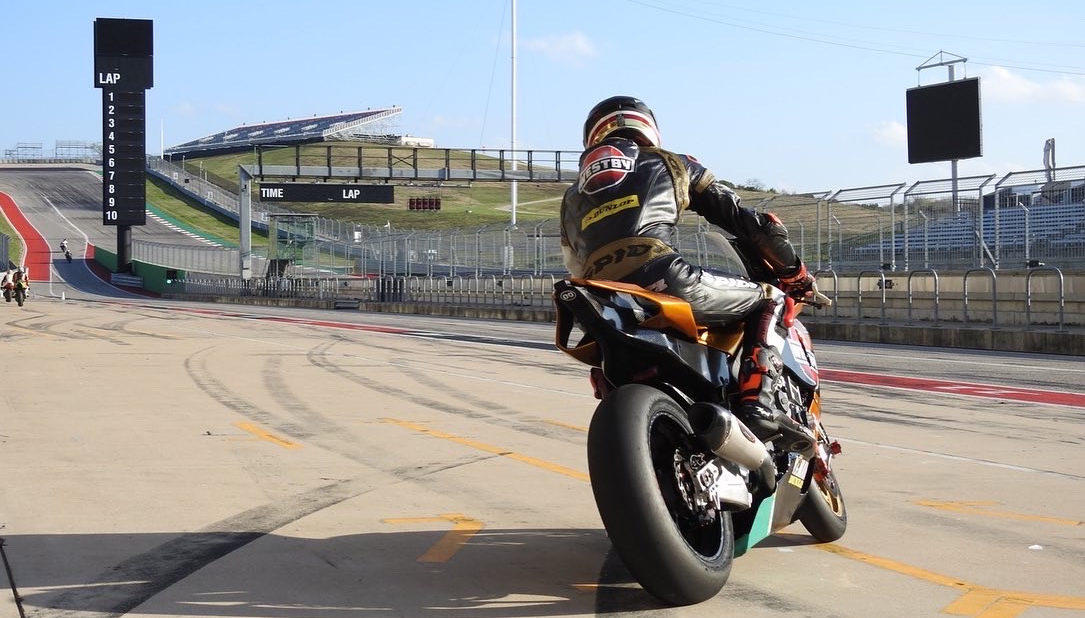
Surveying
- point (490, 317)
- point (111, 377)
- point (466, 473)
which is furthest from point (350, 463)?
point (490, 317)

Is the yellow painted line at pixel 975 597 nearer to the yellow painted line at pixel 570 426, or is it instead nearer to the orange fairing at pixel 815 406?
the orange fairing at pixel 815 406

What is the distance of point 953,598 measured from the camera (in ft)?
14.9

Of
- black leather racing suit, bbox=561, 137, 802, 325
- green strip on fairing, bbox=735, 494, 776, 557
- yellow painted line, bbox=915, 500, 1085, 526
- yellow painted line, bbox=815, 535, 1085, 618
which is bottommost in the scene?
yellow painted line, bbox=815, 535, 1085, 618

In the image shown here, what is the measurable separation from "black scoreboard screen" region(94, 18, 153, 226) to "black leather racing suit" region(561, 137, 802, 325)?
79.4 metres

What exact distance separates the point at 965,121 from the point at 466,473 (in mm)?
35387

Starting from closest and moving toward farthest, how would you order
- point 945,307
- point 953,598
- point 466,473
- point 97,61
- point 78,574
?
point 953,598, point 78,574, point 466,473, point 945,307, point 97,61

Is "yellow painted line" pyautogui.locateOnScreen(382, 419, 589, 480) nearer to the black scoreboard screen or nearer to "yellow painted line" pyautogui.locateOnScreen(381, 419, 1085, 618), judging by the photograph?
"yellow painted line" pyautogui.locateOnScreen(381, 419, 1085, 618)

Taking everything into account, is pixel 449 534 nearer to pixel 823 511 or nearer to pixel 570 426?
pixel 823 511

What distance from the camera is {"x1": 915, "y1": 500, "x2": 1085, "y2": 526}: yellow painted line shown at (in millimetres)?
6012

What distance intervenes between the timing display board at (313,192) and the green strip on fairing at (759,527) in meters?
74.2

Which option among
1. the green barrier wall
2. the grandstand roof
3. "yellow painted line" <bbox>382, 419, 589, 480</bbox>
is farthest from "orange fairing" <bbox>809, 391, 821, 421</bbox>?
the grandstand roof

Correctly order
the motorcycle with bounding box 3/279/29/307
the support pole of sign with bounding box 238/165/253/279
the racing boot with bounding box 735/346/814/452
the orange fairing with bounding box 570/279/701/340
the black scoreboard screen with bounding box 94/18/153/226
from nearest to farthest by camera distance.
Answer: the orange fairing with bounding box 570/279/701/340, the racing boot with bounding box 735/346/814/452, the motorcycle with bounding box 3/279/29/307, the support pole of sign with bounding box 238/165/253/279, the black scoreboard screen with bounding box 94/18/153/226

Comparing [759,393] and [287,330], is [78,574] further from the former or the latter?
[287,330]

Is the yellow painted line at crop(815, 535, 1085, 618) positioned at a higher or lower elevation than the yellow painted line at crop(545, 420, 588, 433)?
lower
